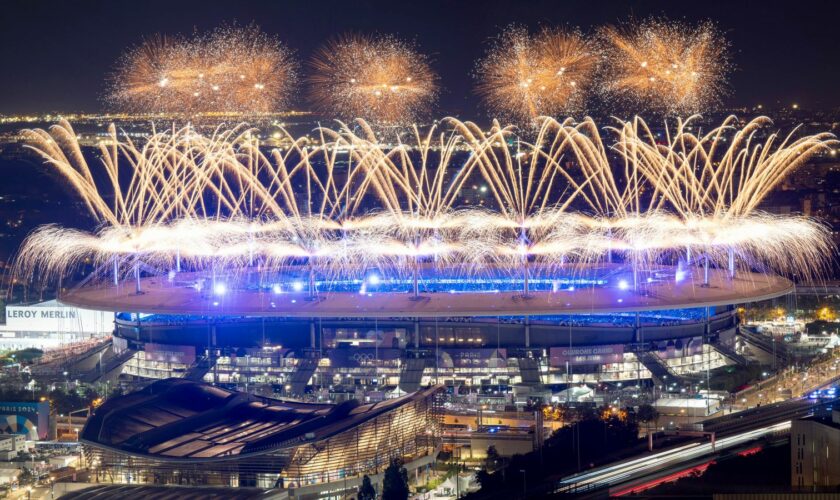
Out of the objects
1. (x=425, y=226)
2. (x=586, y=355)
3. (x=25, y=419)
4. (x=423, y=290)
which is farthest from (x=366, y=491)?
(x=425, y=226)

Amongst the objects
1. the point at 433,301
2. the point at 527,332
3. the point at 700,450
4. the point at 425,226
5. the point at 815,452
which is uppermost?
the point at 425,226

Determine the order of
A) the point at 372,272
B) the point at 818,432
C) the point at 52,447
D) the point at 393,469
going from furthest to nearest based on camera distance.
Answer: the point at 372,272
the point at 52,447
the point at 393,469
the point at 818,432

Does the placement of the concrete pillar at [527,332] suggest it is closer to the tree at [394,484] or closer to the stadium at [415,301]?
the stadium at [415,301]

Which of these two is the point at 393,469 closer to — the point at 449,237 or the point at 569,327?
the point at 569,327

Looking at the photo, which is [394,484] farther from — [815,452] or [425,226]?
[425,226]

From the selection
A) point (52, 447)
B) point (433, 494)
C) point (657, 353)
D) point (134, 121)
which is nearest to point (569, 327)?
point (657, 353)

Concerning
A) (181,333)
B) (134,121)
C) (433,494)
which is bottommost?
(433,494)

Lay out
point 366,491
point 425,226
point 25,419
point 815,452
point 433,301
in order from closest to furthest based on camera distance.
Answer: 1. point 815,452
2. point 366,491
3. point 25,419
4. point 433,301
5. point 425,226

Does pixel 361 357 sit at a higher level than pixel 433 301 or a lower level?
lower
